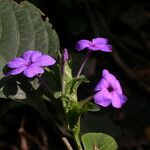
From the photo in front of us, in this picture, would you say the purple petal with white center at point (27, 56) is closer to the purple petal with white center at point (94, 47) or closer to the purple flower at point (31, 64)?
the purple flower at point (31, 64)

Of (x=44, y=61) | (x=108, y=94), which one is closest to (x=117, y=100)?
(x=108, y=94)

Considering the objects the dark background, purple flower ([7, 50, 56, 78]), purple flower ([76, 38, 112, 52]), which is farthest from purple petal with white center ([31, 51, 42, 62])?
the dark background

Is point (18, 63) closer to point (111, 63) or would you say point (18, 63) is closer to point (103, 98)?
point (103, 98)

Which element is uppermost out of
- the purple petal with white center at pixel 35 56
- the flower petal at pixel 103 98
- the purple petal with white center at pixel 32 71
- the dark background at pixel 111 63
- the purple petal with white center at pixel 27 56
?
the purple petal with white center at pixel 32 71

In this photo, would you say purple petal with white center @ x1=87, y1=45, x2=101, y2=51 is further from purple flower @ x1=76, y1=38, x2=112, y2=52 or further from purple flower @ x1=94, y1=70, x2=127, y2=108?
purple flower @ x1=94, y1=70, x2=127, y2=108

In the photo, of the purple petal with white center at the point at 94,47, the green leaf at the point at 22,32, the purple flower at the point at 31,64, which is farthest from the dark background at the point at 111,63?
the purple flower at the point at 31,64

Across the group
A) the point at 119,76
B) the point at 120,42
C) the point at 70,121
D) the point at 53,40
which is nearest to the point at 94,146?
the point at 70,121
